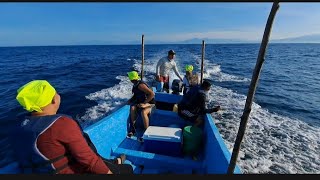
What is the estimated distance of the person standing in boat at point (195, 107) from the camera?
20.0ft

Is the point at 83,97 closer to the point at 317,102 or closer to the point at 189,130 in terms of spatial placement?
the point at 189,130

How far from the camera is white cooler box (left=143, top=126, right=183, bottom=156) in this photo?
545 centimetres

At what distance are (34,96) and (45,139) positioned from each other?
1.31 ft

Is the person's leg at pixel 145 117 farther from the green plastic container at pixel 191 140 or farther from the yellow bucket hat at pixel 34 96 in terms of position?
the yellow bucket hat at pixel 34 96

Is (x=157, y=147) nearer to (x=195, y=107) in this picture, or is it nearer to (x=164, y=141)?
(x=164, y=141)

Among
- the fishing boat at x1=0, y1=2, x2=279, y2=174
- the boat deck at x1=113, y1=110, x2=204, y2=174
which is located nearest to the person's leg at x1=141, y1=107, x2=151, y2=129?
the fishing boat at x1=0, y1=2, x2=279, y2=174

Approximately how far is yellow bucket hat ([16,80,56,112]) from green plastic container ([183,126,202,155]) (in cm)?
359

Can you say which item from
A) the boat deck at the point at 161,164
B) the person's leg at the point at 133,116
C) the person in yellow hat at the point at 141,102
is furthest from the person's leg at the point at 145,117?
the boat deck at the point at 161,164

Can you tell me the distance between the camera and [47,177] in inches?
55.9

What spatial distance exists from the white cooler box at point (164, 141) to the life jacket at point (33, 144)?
326 centimetres

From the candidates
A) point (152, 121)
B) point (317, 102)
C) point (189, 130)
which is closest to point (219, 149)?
point (189, 130)

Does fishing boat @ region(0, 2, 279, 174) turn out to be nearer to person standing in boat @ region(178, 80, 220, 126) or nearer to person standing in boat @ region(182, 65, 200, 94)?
person standing in boat @ region(178, 80, 220, 126)

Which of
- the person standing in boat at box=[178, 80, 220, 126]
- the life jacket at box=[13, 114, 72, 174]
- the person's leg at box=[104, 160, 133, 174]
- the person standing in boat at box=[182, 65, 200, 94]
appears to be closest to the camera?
the life jacket at box=[13, 114, 72, 174]

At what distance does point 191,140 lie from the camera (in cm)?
549
